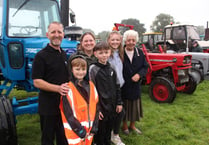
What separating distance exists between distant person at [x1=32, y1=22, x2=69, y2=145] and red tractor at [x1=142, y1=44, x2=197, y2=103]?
314cm

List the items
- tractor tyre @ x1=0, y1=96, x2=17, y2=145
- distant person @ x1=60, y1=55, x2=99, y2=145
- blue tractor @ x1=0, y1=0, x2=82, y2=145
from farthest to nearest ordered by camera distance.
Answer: blue tractor @ x1=0, y1=0, x2=82, y2=145, tractor tyre @ x1=0, y1=96, x2=17, y2=145, distant person @ x1=60, y1=55, x2=99, y2=145

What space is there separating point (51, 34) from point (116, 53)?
42.6 inches

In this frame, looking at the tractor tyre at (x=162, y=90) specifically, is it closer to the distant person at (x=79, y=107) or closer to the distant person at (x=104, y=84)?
the distant person at (x=104, y=84)

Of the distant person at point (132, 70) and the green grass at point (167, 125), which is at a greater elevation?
the distant person at point (132, 70)

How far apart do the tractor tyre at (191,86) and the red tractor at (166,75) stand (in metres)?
0.04

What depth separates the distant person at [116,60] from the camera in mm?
2624

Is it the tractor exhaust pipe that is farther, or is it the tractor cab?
the tractor cab

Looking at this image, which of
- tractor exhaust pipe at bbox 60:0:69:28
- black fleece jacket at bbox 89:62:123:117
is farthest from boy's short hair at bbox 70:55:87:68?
tractor exhaust pipe at bbox 60:0:69:28

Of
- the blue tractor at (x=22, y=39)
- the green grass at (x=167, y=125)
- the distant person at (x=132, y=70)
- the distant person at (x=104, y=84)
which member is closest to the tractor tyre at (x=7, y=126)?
the blue tractor at (x=22, y=39)

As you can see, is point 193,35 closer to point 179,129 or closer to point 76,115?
point 179,129

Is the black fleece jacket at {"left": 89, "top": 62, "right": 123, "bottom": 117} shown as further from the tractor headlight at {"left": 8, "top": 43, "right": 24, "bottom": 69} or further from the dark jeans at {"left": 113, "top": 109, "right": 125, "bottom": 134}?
the tractor headlight at {"left": 8, "top": 43, "right": 24, "bottom": 69}

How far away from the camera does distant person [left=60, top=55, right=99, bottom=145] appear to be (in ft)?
5.74

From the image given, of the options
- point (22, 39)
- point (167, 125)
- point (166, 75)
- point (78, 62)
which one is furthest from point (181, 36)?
point (78, 62)

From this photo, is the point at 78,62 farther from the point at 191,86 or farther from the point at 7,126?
the point at 191,86
